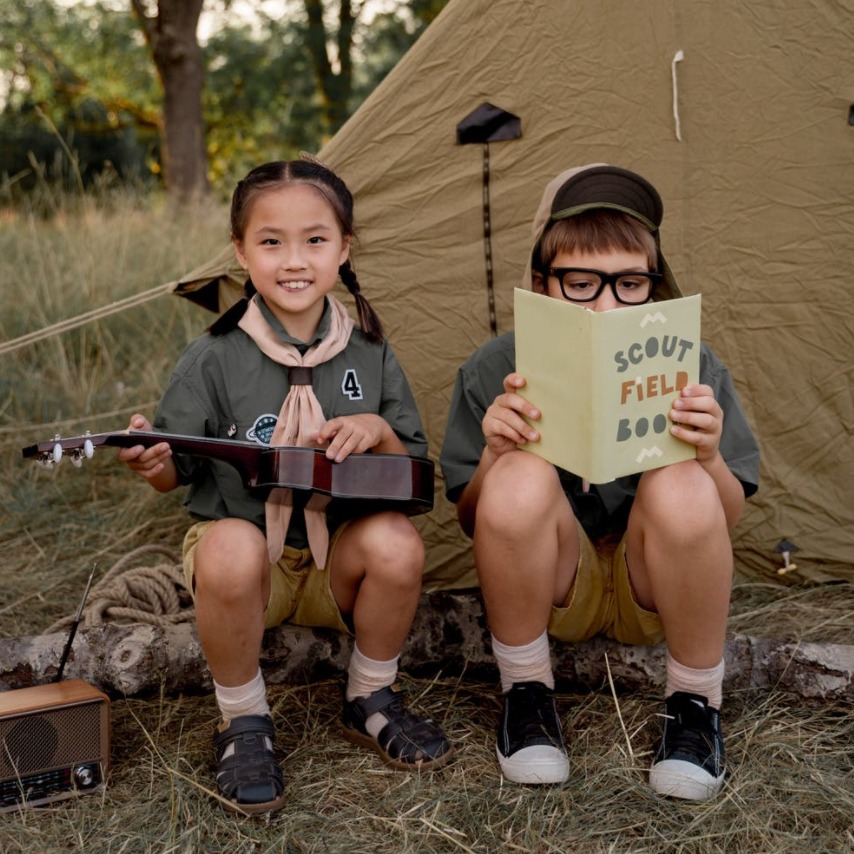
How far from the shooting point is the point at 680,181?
8.39 ft

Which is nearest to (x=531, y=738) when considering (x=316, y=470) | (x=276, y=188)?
(x=316, y=470)

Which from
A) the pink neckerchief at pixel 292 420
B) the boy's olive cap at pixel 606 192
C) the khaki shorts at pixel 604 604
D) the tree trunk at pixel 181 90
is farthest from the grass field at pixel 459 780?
the tree trunk at pixel 181 90

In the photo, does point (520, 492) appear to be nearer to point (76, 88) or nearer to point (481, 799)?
point (481, 799)

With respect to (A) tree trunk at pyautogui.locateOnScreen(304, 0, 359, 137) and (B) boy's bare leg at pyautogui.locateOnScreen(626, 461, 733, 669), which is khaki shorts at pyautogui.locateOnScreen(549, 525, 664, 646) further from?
(A) tree trunk at pyautogui.locateOnScreen(304, 0, 359, 137)

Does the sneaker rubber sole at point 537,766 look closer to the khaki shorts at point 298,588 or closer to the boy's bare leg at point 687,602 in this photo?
the boy's bare leg at point 687,602

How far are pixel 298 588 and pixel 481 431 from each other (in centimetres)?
47

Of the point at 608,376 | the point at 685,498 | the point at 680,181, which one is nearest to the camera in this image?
the point at 608,376

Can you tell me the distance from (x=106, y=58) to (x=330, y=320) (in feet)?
49.9

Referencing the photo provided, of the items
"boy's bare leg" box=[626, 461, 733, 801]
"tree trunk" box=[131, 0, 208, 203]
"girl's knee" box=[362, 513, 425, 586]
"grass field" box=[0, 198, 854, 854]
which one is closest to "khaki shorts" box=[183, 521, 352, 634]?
"girl's knee" box=[362, 513, 425, 586]

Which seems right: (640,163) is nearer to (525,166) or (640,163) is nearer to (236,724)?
(525,166)

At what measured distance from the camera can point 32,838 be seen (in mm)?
1667

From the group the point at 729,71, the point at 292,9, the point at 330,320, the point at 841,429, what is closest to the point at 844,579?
the point at 841,429

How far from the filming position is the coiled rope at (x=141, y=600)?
226cm

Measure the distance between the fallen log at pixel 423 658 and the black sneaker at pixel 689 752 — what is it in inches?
9.6
